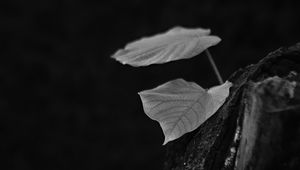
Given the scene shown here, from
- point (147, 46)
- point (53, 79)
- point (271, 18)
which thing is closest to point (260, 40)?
point (271, 18)

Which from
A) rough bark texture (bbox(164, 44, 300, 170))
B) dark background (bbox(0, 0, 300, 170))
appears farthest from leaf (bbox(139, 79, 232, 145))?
dark background (bbox(0, 0, 300, 170))

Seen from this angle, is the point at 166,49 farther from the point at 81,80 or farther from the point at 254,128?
the point at 81,80

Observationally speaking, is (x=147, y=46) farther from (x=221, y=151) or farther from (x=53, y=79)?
(x=53, y=79)

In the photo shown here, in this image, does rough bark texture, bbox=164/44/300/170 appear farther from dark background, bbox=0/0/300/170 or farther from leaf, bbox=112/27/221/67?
dark background, bbox=0/0/300/170

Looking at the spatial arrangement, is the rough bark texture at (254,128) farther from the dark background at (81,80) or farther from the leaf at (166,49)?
the dark background at (81,80)

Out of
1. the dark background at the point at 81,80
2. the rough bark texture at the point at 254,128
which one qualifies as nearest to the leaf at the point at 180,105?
the rough bark texture at the point at 254,128

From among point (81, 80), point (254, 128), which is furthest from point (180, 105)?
point (81, 80)
